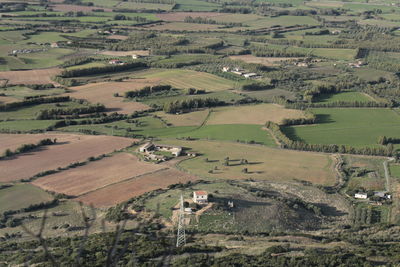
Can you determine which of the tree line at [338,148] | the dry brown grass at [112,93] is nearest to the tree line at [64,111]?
the dry brown grass at [112,93]

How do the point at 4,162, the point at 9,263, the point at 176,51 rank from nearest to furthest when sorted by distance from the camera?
the point at 9,263, the point at 4,162, the point at 176,51

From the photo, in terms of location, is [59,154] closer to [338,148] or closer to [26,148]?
[26,148]

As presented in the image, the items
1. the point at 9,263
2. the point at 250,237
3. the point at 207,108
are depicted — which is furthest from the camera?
the point at 207,108

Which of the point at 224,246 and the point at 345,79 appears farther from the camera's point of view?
the point at 345,79

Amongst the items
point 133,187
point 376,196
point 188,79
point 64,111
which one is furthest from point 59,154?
point 188,79

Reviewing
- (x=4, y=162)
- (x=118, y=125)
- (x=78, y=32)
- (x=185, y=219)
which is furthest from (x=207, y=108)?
(x=78, y=32)

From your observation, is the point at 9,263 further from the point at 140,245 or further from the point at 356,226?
the point at 356,226
